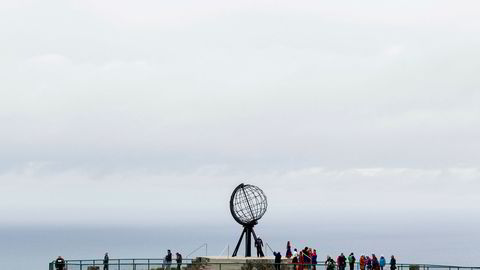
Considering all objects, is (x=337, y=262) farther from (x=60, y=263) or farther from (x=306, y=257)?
→ (x=60, y=263)

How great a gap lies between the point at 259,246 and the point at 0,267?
160603mm

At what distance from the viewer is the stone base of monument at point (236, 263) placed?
157ft

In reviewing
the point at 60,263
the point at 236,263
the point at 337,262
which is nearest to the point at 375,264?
the point at 337,262

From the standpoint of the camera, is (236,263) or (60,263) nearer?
(60,263)

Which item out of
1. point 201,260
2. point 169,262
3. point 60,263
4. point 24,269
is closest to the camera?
point 60,263

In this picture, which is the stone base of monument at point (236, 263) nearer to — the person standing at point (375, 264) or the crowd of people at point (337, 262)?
the crowd of people at point (337, 262)

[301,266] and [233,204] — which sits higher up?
[233,204]

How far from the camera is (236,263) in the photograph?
1908 inches

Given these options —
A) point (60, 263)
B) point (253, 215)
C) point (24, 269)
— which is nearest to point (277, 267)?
point (253, 215)

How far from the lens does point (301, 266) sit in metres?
46.1

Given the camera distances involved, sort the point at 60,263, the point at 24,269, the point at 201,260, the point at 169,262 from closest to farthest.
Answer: the point at 60,263 → the point at 169,262 → the point at 201,260 → the point at 24,269

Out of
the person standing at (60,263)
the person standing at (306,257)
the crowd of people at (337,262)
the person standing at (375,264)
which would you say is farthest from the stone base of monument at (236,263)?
the person standing at (60,263)

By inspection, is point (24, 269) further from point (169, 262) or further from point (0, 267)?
point (169, 262)

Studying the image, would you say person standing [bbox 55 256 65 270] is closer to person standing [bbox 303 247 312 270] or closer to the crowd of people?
the crowd of people
